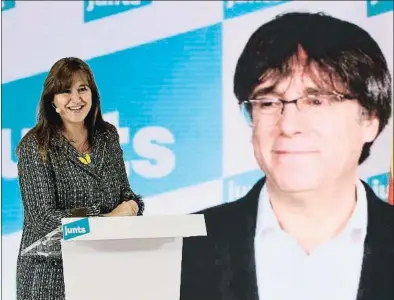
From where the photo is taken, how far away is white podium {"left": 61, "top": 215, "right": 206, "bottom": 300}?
2080mm

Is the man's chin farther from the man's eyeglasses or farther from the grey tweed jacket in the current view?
the grey tweed jacket

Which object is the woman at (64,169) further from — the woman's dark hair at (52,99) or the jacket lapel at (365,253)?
the jacket lapel at (365,253)

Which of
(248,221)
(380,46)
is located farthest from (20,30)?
(380,46)

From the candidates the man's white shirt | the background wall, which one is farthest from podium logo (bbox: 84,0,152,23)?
the man's white shirt

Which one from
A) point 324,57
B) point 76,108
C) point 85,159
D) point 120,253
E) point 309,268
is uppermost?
point 324,57

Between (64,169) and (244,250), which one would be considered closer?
(64,169)

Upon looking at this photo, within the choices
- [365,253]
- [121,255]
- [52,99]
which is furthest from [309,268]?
[52,99]

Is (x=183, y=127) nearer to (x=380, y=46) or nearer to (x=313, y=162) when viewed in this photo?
(x=313, y=162)

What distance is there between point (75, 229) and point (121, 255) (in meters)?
0.19

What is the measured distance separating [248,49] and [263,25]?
0.11m

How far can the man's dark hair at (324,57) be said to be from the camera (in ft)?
7.73

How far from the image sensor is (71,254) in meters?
2.11

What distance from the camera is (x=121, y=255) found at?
2145mm

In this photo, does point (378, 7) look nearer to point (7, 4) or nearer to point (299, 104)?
point (299, 104)
